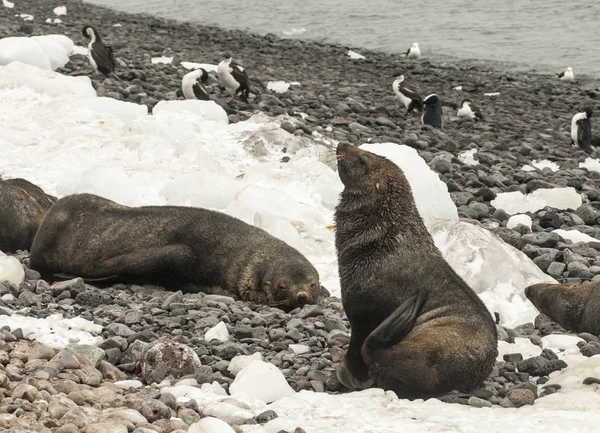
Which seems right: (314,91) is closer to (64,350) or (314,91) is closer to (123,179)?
(123,179)

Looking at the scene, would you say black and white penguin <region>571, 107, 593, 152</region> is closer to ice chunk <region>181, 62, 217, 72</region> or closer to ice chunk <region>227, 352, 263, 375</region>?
ice chunk <region>181, 62, 217, 72</region>

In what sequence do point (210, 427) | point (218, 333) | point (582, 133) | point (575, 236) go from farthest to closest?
point (582, 133)
point (575, 236)
point (218, 333)
point (210, 427)

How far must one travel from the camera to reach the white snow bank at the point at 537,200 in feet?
34.3

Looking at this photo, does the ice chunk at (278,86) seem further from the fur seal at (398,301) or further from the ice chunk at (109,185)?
the fur seal at (398,301)

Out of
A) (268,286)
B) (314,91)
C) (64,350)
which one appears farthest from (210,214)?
(314,91)

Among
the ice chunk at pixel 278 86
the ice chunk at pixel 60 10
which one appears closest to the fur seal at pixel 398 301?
the ice chunk at pixel 278 86

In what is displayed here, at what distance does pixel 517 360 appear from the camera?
5.78 m

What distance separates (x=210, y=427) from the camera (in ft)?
14.0

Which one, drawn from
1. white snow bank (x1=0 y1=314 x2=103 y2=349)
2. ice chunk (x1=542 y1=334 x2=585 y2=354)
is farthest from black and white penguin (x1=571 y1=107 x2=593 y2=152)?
white snow bank (x1=0 y1=314 x2=103 y2=349)

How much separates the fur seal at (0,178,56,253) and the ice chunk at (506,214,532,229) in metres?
4.47

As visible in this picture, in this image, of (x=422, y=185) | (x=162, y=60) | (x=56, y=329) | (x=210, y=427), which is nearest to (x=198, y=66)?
(x=162, y=60)

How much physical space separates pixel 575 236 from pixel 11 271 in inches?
205

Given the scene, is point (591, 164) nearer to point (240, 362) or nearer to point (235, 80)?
point (235, 80)

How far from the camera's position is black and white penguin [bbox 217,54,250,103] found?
14.3 meters
